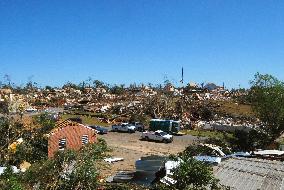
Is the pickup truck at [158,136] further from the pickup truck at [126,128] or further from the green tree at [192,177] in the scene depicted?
the green tree at [192,177]

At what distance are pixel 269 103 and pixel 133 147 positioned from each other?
1579cm

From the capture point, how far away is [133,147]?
4122 centimetres

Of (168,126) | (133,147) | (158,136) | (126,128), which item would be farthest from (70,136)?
(168,126)

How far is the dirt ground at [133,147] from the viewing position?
1296 inches

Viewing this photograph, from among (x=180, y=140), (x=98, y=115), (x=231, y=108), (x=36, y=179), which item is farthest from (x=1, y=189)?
(x=231, y=108)

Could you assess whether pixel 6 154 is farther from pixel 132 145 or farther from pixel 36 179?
pixel 132 145

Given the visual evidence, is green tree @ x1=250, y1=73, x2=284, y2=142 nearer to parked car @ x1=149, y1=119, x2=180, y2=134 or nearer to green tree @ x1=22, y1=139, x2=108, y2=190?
parked car @ x1=149, y1=119, x2=180, y2=134

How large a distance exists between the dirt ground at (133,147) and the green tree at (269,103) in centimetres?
905

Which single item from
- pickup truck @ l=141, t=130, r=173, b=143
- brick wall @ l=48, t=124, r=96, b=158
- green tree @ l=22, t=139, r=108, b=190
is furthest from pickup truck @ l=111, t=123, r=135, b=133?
green tree @ l=22, t=139, r=108, b=190

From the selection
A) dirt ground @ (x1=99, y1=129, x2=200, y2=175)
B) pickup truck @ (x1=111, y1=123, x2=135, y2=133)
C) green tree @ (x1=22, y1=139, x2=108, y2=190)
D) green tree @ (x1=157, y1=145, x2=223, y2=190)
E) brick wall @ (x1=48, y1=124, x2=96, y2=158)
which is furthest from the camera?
pickup truck @ (x1=111, y1=123, x2=135, y2=133)

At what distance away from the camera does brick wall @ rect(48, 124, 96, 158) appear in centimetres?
3278

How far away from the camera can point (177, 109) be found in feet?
226

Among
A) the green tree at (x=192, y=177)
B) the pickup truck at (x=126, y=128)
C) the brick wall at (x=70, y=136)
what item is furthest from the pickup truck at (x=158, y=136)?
the green tree at (x=192, y=177)

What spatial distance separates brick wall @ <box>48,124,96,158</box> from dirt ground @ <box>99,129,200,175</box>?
3.49 m
